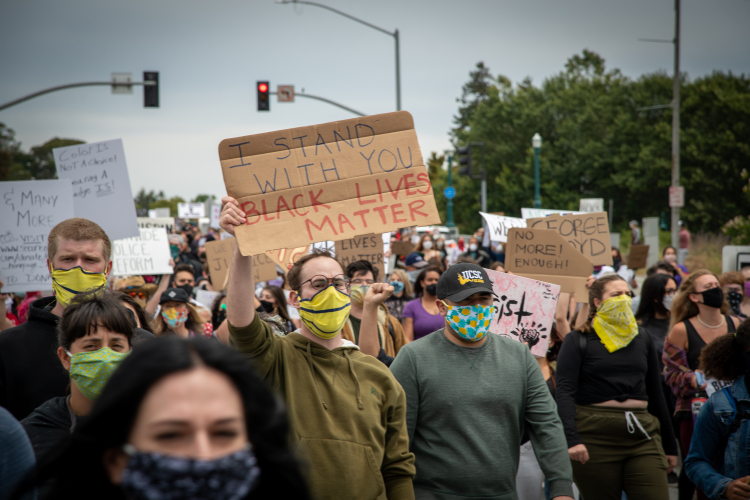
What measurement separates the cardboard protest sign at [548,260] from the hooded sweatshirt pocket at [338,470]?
3663 mm

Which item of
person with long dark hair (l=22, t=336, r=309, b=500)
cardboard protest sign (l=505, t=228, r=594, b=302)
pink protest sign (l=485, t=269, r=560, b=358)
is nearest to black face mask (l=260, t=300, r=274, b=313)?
cardboard protest sign (l=505, t=228, r=594, b=302)

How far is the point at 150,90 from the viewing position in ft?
56.3

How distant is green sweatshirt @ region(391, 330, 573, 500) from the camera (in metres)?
3.29

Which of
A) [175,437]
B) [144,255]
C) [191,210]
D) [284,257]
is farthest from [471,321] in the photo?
[191,210]

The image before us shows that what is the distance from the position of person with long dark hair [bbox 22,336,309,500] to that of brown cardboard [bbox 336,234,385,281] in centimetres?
558

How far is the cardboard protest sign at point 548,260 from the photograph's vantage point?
237 inches

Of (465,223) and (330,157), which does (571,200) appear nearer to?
(465,223)

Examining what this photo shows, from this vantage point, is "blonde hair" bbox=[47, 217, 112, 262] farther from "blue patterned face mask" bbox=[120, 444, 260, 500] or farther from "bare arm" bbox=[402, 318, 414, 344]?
"bare arm" bbox=[402, 318, 414, 344]

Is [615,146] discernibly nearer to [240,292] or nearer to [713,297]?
[713,297]

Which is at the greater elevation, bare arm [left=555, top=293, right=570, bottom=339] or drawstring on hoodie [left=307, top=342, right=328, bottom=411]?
drawstring on hoodie [left=307, top=342, right=328, bottom=411]

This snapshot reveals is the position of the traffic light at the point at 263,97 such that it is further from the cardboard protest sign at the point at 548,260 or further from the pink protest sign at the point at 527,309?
the pink protest sign at the point at 527,309

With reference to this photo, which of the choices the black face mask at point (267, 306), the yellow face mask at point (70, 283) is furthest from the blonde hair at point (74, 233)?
the black face mask at point (267, 306)

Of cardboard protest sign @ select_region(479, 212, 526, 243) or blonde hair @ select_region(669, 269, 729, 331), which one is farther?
cardboard protest sign @ select_region(479, 212, 526, 243)

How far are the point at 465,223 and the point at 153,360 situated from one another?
63867mm
